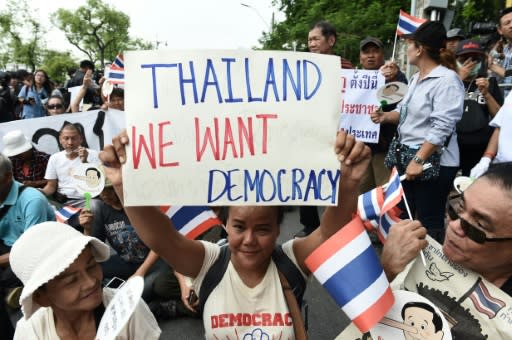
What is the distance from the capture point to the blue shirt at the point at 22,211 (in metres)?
3.02

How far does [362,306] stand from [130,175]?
0.84m

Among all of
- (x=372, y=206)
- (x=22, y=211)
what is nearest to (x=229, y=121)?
(x=372, y=206)

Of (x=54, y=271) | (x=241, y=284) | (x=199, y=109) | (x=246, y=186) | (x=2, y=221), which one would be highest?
(x=199, y=109)

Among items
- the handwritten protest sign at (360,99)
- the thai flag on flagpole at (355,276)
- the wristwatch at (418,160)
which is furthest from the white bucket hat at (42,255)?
the handwritten protest sign at (360,99)

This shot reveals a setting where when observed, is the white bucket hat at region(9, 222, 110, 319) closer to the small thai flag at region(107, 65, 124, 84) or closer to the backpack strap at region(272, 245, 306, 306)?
the backpack strap at region(272, 245, 306, 306)

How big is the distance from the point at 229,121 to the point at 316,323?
2337mm

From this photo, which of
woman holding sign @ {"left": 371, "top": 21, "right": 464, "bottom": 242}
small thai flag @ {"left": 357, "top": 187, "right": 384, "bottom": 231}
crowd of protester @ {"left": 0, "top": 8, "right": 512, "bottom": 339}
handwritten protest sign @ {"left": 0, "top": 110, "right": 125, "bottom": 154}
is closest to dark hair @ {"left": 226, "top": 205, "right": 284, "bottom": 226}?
crowd of protester @ {"left": 0, "top": 8, "right": 512, "bottom": 339}

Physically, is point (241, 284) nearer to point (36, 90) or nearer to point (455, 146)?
point (455, 146)

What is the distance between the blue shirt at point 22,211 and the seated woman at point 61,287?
155cm

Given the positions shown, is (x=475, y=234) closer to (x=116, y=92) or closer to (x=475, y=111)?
(x=475, y=111)

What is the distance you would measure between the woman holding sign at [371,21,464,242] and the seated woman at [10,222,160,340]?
2.22 m

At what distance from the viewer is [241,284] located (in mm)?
1680

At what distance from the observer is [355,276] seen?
4.03ft

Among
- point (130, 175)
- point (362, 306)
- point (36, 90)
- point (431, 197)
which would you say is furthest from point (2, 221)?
point (36, 90)
